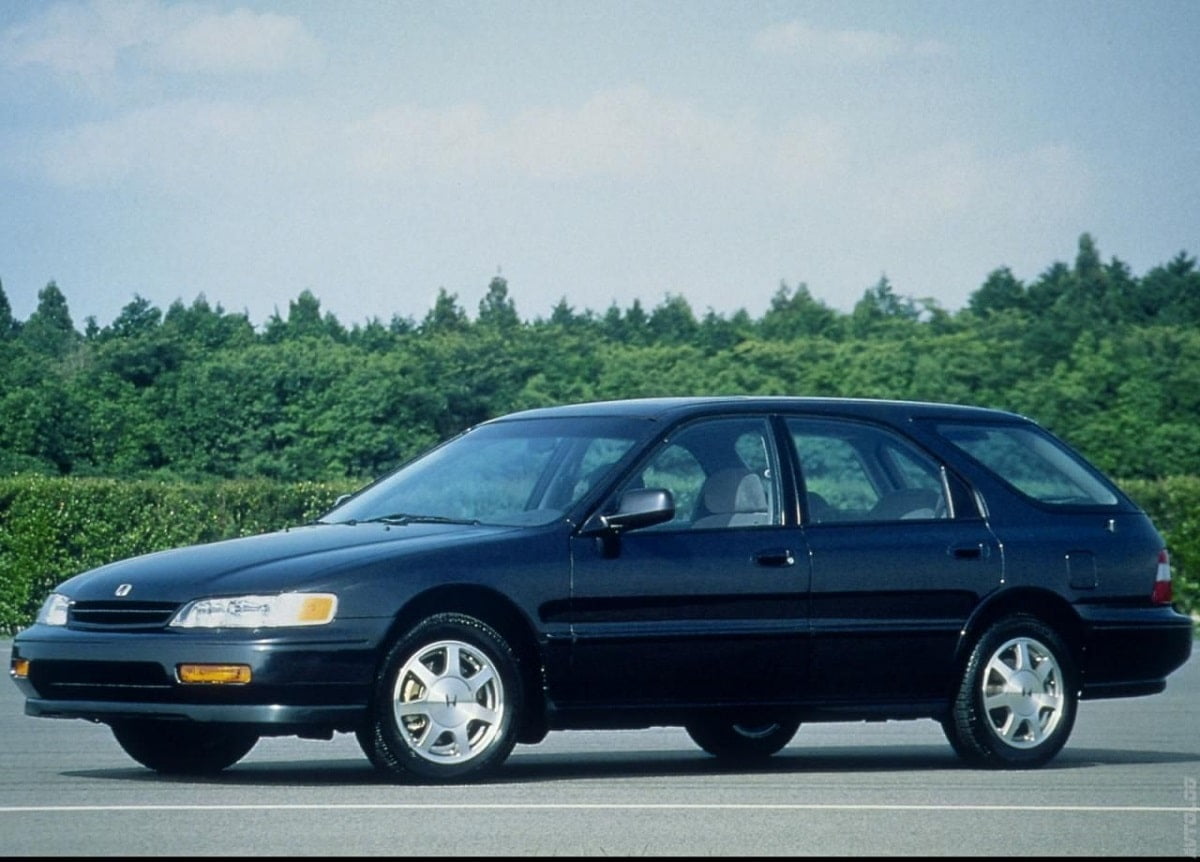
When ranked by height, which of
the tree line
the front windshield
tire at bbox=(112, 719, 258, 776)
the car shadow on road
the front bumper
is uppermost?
the tree line

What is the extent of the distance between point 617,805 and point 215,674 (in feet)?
6.12

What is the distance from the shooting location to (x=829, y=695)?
1184 centimetres

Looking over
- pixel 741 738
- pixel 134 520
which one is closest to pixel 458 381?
pixel 134 520

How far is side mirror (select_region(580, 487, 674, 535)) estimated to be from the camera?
1123cm

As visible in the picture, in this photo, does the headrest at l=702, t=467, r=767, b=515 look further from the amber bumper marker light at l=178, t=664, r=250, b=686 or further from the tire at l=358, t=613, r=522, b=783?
the amber bumper marker light at l=178, t=664, r=250, b=686

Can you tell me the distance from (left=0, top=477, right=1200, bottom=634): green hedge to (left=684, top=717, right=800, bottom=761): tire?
15979 mm

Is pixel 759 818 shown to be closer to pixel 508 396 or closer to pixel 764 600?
pixel 764 600

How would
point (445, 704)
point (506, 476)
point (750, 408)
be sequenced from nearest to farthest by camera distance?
point (445, 704) < point (506, 476) < point (750, 408)

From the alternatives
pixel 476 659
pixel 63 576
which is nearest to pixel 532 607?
pixel 476 659

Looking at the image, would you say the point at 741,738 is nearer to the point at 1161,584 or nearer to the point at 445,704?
the point at 1161,584

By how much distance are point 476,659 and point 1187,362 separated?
7415 cm

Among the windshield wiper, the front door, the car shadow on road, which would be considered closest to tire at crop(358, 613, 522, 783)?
the car shadow on road

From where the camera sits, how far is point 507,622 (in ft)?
36.7

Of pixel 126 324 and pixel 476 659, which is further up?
pixel 126 324
